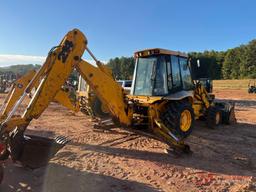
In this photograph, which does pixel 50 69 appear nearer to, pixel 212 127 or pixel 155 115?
pixel 155 115

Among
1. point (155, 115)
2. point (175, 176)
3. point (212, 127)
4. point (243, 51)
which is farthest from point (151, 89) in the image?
point (243, 51)

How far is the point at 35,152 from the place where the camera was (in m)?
4.87

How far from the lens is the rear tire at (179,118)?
7125 mm

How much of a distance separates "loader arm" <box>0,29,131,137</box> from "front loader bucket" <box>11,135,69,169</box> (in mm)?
303

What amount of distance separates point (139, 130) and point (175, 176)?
2.14m

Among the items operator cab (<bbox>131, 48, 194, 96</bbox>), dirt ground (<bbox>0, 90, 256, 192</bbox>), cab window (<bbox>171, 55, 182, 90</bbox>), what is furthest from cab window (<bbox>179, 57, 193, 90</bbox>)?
dirt ground (<bbox>0, 90, 256, 192</bbox>)

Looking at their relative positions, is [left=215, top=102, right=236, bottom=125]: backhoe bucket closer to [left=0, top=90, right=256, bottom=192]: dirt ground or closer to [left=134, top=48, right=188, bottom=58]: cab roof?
[left=0, top=90, right=256, bottom=192]: dirt ground

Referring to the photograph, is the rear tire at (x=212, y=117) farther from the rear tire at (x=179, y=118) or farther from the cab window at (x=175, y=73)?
the cab window at (x=175, y=73)

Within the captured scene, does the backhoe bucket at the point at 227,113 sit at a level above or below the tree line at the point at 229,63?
below

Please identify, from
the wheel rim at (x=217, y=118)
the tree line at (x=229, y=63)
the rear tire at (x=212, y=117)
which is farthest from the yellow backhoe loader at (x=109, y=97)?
the tree line at (x=229, y=63)

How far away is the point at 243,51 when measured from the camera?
6406 centimetres

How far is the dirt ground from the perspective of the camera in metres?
4.82

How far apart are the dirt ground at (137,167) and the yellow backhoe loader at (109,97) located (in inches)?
16.7

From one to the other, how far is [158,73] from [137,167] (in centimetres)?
283
